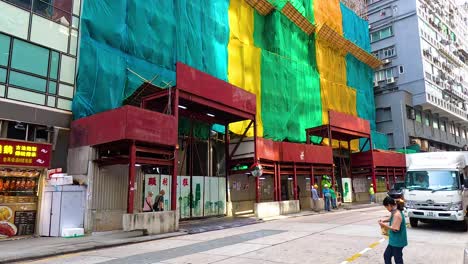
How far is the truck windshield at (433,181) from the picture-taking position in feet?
47.1

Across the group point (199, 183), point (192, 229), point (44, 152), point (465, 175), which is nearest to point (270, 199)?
point (199, 183)

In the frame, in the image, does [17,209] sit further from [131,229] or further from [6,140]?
[131,229]

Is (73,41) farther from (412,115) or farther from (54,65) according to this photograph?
(412,115)

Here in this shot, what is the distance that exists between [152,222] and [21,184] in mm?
5543

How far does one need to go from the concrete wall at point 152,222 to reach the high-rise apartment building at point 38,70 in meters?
4.95

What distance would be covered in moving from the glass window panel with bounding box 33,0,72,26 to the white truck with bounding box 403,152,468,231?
17046 millimetres

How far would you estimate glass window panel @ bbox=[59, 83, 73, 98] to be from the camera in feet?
57.3

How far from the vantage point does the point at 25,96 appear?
16.2m

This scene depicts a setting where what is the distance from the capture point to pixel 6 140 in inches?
567

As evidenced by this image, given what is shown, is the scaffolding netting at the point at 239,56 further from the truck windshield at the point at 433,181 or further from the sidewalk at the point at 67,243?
the truck windshield at the point at 433,181

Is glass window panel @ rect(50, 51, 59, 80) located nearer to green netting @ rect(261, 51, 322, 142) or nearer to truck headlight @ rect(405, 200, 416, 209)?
green netting @ rect(261, 51, 322, 142)

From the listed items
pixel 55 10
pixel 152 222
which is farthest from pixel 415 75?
pixel 152 222

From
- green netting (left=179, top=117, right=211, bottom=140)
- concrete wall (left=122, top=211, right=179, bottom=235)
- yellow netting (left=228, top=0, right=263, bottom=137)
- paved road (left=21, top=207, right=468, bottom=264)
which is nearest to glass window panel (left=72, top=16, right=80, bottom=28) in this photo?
green netting (left=179, top=117, right=211, bottom=140)

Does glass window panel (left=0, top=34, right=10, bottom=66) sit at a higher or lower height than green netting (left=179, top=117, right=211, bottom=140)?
higher
